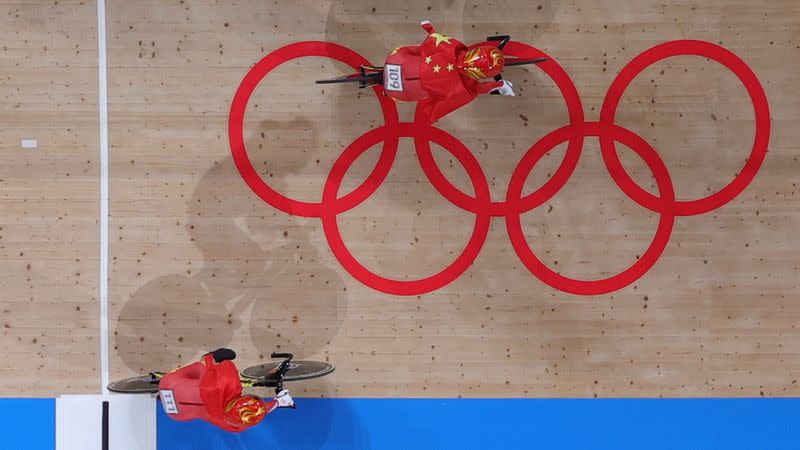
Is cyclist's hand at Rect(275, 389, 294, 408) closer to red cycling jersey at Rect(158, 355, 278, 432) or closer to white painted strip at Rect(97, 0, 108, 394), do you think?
red cycling jersey at Rect(158, 355, 278, 432)

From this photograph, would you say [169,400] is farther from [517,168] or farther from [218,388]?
[517,168]

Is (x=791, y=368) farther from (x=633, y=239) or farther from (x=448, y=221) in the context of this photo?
(x=448, y=221)

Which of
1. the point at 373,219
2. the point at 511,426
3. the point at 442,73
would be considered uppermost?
the point at 442,73

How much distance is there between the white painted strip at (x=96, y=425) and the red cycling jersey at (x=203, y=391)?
3.02ft

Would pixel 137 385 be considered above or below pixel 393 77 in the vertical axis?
below

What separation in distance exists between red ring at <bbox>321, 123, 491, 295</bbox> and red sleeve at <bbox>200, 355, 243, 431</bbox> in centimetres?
148

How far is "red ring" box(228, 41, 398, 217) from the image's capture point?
6086 mm

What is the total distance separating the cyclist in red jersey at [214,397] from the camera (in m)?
5.15

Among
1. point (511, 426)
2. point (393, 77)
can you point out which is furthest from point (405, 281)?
point (393, 77)

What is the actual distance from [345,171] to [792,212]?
4.21 m

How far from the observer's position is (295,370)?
18.7 feet

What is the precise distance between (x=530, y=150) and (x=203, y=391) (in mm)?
3580

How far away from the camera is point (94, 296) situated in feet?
20.1

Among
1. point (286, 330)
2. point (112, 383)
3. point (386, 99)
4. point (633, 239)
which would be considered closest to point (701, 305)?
point (633, 239)
